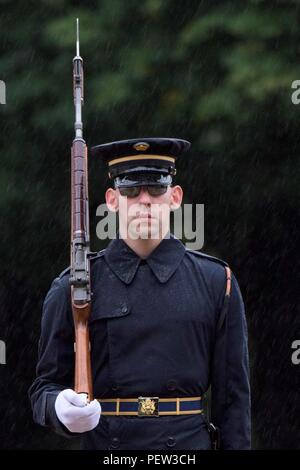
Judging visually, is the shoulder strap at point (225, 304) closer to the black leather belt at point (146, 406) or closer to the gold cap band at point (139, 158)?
the black leather belt at point (146, 406)

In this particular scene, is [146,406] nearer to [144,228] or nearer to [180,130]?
[144,228]

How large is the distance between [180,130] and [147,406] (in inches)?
110

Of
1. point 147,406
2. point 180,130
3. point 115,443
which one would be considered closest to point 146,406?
point 147,406

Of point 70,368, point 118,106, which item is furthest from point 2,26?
point 70,368

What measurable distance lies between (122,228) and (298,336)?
2.72 metres

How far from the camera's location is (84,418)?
575cm

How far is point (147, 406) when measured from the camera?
19.7 feet

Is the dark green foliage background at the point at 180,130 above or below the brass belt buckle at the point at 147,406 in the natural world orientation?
above

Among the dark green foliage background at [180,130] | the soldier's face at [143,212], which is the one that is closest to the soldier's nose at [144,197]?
the soldier's face at [143,212]

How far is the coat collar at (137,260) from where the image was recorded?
20.5ft

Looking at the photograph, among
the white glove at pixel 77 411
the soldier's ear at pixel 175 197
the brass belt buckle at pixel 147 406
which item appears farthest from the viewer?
the soldier's ear at pixel 175 197

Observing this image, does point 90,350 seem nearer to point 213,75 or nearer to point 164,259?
point 164,259

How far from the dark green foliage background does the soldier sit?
2.12 meters

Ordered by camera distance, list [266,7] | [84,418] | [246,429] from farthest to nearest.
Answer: [266,7]
[246,429]
[84,418]
